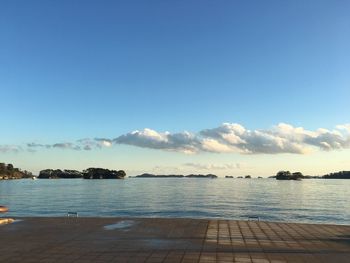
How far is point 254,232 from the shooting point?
19406 millimetres

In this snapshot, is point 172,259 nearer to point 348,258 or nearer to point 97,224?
point 348,258

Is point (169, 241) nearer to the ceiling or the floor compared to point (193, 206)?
nearer to the ceiling

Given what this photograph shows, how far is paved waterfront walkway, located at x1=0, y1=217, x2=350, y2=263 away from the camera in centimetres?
1398

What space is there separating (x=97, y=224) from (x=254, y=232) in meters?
Answer: 8.06

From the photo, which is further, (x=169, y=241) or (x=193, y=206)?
(x=193, y=206)

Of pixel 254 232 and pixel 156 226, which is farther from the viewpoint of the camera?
pixel 156 226

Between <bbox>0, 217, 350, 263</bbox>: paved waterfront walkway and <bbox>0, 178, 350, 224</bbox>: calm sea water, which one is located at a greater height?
<bbox>0, 217, 350, 263</bbox>: paved waterfront walkway

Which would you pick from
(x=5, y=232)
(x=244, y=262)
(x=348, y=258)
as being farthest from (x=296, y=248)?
(x=5, y=232)

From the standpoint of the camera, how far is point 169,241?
663 inches

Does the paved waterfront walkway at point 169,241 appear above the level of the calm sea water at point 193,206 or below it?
above

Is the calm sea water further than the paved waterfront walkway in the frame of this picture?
Yes

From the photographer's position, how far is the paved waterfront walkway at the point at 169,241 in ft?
45.9

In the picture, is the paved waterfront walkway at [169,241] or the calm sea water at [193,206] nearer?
the paved waterfront walkway at [169,241]

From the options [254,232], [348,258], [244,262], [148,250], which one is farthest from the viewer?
[254,232]
